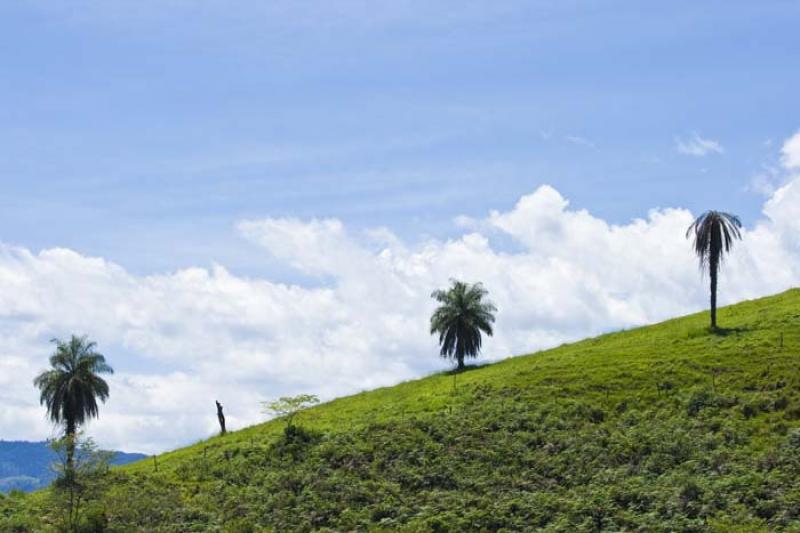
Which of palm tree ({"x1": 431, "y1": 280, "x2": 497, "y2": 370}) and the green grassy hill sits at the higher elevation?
palm tree ({"x1": 431, "y1": 280, "x2": 497, "y2": 370})


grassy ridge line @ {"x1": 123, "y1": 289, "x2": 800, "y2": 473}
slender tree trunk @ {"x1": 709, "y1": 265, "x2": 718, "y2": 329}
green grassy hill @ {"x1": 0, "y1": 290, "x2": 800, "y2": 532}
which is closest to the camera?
green grassy hill @ {"x1": 0, "y1": 290, "x2": 800, "y2": 532}


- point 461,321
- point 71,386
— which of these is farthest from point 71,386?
point 461,321

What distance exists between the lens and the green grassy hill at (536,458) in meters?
46.3

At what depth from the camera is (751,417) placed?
5703 centimetres

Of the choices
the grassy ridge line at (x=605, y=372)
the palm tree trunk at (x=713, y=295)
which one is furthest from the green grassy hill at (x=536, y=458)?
the palm tree trunk at (x=713, y=295)

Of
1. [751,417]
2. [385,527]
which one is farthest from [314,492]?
[751,417]

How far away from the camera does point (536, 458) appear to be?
5562cm

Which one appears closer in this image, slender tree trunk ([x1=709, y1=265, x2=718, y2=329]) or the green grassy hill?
the green grassy hill

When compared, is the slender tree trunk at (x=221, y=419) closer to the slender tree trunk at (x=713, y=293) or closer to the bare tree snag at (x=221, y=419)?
the bare tree snag at (x=221, y=419)

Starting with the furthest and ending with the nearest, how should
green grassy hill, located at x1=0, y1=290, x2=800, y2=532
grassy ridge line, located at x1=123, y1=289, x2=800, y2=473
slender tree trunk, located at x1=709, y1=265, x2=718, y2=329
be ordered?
slender tree trunk, located at x1=709, y1=265, x2=718, y2=329 → grassy ridge line, located at x1=123, y1=289, x2=800, y2=473 → green grassy hill, located at x1=0, y1=290, x2=800, y2=532

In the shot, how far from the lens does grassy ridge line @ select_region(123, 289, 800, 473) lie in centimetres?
6569

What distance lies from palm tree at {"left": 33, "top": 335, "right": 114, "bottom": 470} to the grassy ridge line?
6.16 metres

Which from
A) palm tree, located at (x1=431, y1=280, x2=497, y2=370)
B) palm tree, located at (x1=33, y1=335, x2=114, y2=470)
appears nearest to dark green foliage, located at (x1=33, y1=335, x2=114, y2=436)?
palm tree, located at (x1=33, y1=335, x2=114, y2=470)

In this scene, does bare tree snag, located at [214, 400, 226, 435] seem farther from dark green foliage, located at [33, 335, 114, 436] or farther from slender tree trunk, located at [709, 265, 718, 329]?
slender tree trunk, located at [709, 265, 718, 329]
